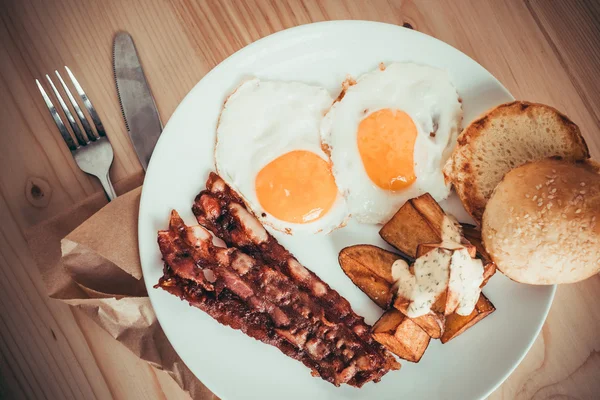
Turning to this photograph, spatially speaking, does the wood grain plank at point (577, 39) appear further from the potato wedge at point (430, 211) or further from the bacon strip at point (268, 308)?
the bacon strip at point (268, 308)

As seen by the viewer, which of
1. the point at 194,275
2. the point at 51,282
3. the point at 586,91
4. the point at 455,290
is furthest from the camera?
the point at 586,91

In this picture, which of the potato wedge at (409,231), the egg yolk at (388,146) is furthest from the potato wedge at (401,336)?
the egg yolk at (388,146)

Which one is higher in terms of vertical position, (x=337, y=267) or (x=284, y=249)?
(x=284, y=249)

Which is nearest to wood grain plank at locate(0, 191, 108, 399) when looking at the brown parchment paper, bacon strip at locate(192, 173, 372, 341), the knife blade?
the brown parchment paper

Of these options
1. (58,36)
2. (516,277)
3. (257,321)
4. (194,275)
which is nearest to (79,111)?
(58,36)

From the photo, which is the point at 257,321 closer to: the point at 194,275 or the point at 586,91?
the point at 194,275
